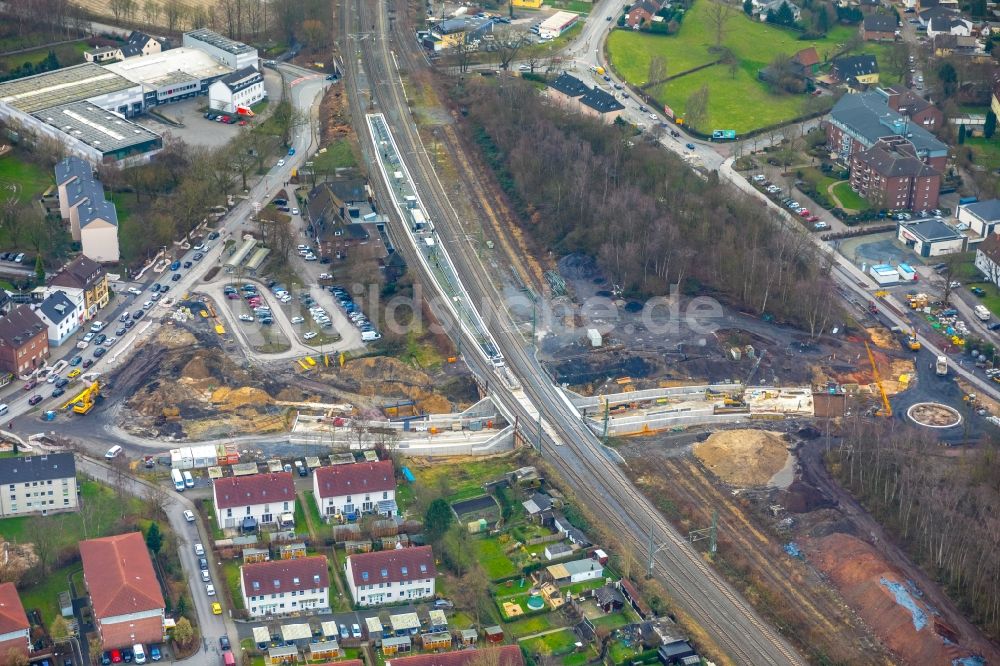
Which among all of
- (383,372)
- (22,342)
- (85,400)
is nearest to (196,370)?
(85,400)

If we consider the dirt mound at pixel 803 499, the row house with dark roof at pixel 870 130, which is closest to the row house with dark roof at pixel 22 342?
the dirt mound at pixel 803 499

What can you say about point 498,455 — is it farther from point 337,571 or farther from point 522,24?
point 522,24

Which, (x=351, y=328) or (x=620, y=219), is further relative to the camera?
(x=620, y=219)

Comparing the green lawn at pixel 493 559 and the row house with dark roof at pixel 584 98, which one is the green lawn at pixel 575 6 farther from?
the green lawn at pixel 493 559

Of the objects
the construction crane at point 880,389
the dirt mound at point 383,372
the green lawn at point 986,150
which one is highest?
the dirt mound at point 383,372

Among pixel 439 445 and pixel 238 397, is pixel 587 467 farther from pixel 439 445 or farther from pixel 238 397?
pixel 238 397

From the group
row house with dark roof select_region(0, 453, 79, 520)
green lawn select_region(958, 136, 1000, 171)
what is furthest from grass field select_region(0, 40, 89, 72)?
green lawn select_region(958, 136, 1000, 171)

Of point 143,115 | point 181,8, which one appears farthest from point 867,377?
point 181,8
